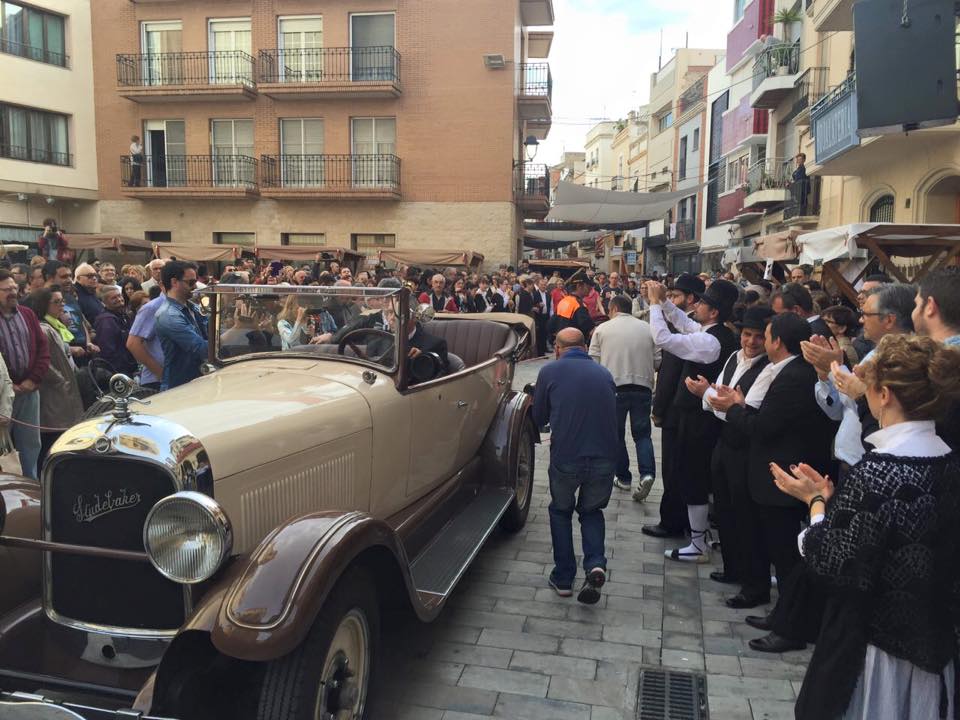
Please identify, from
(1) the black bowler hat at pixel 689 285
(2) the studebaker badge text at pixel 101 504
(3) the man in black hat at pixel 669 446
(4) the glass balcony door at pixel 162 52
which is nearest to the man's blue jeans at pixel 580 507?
(3) the man in black hat at pixel 669 446

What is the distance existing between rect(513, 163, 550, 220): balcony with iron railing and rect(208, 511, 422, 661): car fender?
72.5ft

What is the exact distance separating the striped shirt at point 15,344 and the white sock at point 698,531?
4.99 meters

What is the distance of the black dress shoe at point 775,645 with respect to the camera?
12.2 ft

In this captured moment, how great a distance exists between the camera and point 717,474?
175 inches

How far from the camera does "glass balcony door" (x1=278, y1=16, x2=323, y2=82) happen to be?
22438mm

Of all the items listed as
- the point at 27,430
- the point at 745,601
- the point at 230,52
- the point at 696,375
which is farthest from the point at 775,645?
the point at 230,52

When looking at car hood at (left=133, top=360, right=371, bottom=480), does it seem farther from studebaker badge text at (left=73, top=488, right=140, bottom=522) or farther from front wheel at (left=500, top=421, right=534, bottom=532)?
front wheel at (left=500, top=421, right=534, bottom=532)

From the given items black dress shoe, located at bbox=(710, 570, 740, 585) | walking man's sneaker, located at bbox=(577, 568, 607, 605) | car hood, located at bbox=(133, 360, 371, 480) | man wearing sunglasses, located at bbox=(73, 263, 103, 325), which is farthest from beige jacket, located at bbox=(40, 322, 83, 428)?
black dress shoe, located at bbox=(710, 570, 740, 585)

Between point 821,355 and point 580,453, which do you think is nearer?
point 821,355

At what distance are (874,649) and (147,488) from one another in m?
2.57

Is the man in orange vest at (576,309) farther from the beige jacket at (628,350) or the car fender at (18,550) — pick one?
the car fender at (18,550)

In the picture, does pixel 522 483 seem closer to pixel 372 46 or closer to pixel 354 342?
pixel 354 342

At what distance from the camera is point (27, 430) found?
5484 mm

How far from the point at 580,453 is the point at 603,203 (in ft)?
52.5
